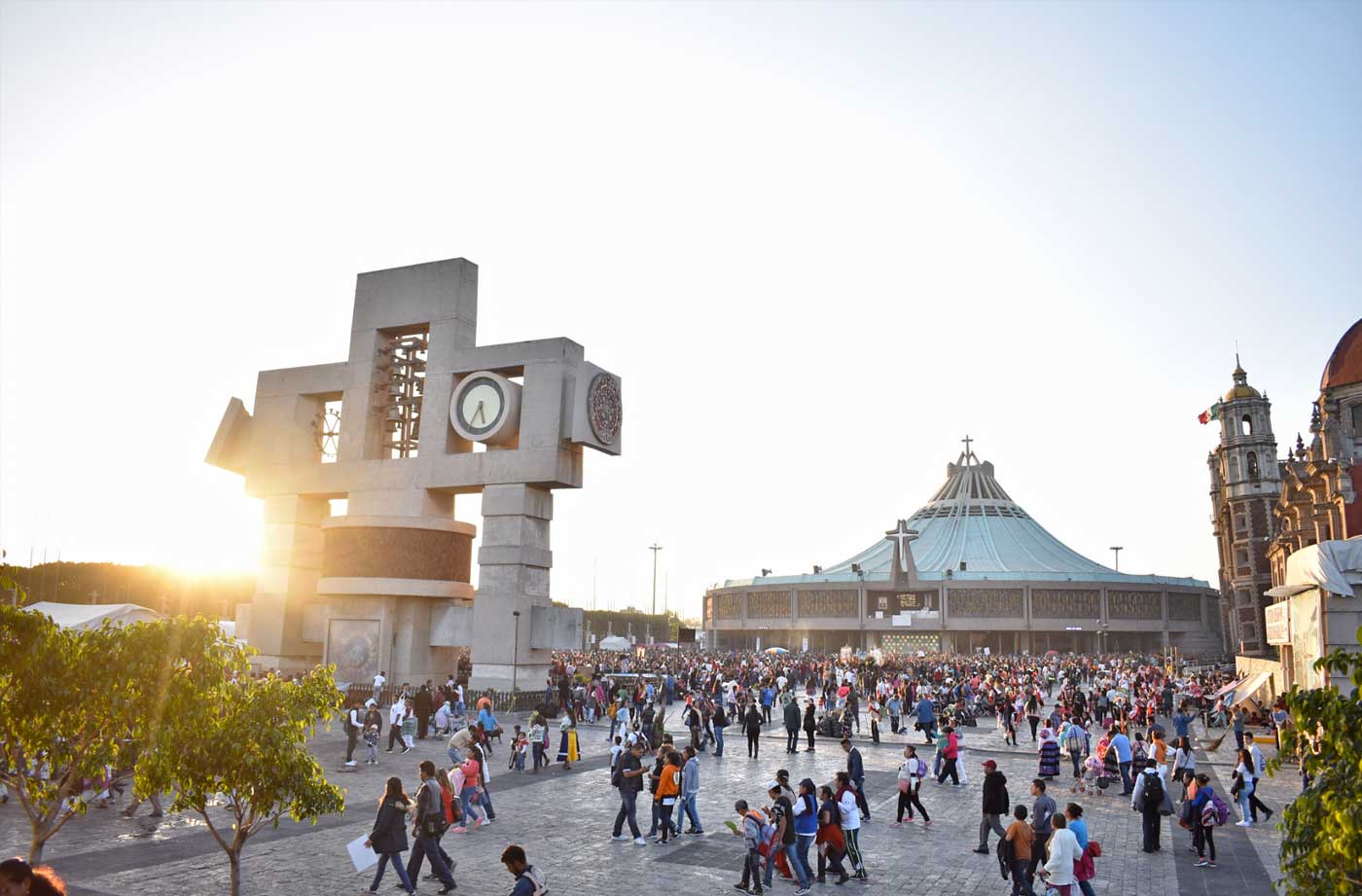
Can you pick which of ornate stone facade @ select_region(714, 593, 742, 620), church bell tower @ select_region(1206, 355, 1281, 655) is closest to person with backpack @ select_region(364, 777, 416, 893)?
church bell tower @ select_region(1206, 355, 1281, 655)

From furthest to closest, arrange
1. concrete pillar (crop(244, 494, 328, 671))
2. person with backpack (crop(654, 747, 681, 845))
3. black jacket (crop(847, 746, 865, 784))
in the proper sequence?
concrete pillar (crop(244, 494, 328, 671)) → black jacket (crop(847, 746, 865, 784)) → person with backpack (crop(654, 747, 681, 845))

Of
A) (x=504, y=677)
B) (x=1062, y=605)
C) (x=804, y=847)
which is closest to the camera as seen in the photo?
(x=804, y=847)

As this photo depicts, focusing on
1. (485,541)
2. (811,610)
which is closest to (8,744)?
(485,541)

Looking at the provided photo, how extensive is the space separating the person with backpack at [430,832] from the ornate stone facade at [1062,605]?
268 ft

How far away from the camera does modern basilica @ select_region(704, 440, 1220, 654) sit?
277ft

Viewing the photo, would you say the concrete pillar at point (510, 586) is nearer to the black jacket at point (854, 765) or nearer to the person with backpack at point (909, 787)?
the black jacket at point (854, 765)

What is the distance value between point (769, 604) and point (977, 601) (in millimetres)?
20681

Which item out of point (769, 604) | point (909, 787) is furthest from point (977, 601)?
point (909, 787)

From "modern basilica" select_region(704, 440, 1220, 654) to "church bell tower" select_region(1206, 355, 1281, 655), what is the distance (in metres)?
14.5

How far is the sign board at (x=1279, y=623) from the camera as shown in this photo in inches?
1090

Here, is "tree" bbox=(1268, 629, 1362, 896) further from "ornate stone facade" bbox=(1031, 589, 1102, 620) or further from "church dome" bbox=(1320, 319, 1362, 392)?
"ornate stone facade" bbox=(1031, 589, 1102, 620)

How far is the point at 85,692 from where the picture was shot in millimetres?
8500

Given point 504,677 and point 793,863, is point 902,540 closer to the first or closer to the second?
point 504,677

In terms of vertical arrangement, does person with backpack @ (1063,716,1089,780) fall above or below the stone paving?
above
